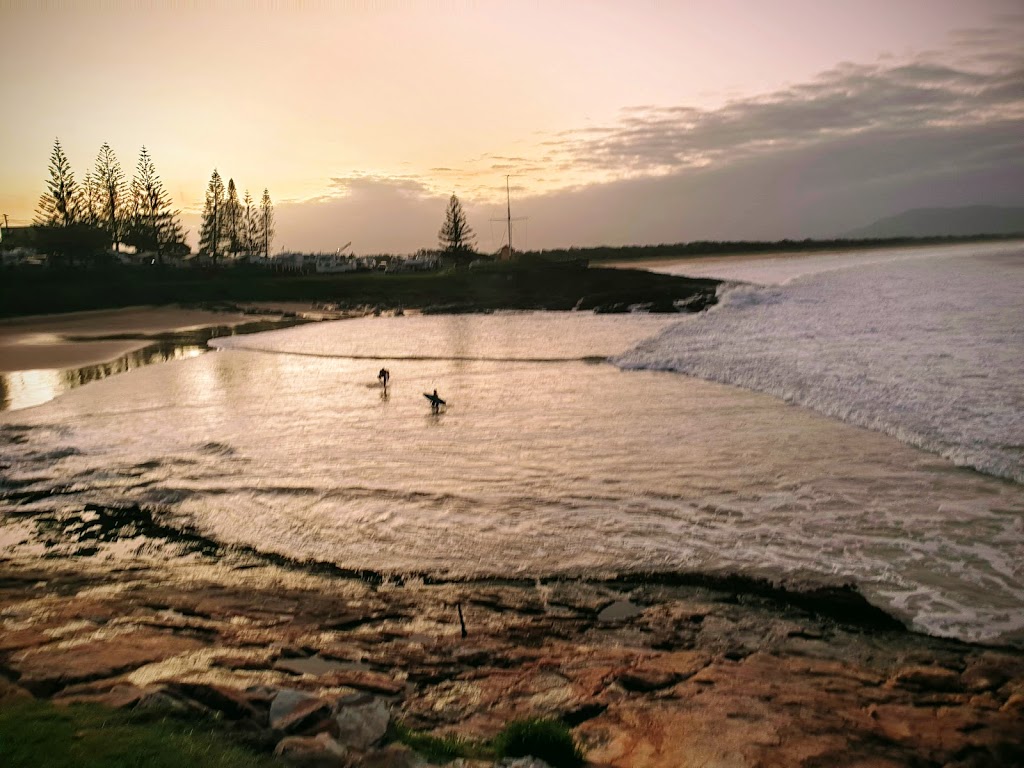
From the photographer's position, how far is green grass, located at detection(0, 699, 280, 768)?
367cm

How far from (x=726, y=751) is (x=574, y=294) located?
5477cm

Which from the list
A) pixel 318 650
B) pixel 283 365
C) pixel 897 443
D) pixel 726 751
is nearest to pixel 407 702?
pixel 318 650

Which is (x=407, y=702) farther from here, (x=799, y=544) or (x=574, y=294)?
(x=574, y=294)

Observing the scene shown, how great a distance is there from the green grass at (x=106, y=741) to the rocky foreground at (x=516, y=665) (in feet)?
0.62

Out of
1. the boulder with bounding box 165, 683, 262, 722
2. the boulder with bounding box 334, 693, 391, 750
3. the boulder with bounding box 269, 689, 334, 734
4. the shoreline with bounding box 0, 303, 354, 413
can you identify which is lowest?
the boulder with bounding box 334, 693, 391, 750

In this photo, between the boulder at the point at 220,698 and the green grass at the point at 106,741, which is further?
the boulder at the point at 220,698

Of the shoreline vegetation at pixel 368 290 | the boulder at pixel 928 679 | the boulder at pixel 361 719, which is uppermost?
the shoreline vegetation at pixel 368 290

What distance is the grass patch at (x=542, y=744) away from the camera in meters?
4.05

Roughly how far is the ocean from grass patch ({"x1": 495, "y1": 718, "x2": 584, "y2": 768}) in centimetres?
305

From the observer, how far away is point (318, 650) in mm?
5668

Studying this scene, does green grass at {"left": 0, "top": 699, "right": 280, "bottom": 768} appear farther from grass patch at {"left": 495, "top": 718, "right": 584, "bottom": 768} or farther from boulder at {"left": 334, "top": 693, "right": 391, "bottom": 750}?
grass patch at {"left": 495, "top": 718, "right": 584, "bottom": 768}

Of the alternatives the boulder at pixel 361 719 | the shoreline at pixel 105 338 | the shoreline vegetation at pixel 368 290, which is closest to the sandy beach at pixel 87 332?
the shoreline at pixel 105 338

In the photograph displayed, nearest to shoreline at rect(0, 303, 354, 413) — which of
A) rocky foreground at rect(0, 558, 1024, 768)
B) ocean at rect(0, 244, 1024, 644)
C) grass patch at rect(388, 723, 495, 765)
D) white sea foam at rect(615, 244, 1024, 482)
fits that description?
ocean at rect(0, 244, 1024, 644)

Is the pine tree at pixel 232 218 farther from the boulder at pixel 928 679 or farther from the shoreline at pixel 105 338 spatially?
the boulder at pixel 928 679
